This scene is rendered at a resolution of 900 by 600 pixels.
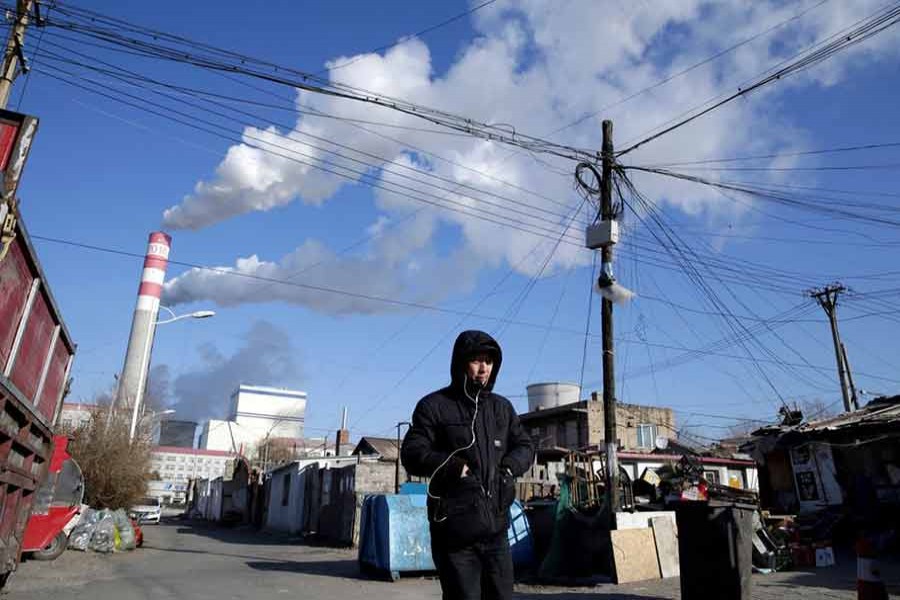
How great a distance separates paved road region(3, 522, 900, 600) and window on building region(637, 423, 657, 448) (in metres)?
30.5

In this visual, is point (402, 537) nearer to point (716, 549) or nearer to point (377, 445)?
point (716, 549)

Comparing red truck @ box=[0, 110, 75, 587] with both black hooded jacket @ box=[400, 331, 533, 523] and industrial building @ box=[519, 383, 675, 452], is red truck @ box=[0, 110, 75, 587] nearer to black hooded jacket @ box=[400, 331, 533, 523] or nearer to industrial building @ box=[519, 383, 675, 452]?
black hooded jacket @ box=[400, 331, 533, 523]

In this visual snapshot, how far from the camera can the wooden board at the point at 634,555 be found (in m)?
10.6

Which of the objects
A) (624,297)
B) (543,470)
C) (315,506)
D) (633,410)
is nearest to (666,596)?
(624,297)

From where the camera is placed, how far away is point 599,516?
1166cm

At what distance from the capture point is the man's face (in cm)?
368

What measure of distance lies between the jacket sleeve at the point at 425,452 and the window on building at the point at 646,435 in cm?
4156

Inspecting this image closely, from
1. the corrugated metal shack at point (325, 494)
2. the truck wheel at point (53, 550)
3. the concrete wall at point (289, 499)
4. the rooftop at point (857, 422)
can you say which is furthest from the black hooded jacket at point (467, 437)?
the concrete wall at point (289, 499)

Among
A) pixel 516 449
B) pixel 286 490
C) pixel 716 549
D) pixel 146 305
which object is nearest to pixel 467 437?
pixel 516 449

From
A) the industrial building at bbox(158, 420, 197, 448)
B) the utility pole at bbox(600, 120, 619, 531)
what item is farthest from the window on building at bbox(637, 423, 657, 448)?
the industrial building at bbox(158, 420, 197, 448)

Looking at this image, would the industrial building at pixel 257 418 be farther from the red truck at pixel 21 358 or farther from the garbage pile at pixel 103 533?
the red truck at pixel 21 358

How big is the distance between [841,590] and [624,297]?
5.95m

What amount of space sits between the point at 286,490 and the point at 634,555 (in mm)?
24358

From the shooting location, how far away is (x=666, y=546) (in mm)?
11406
